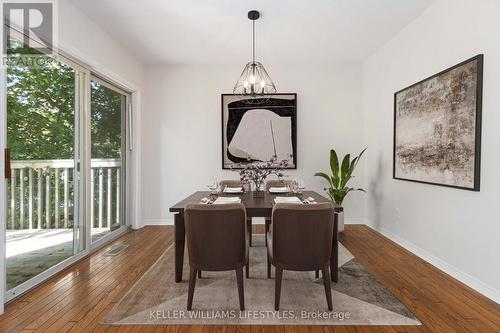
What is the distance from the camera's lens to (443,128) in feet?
9.37

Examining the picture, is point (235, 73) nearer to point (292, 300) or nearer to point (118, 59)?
point (118, 59)

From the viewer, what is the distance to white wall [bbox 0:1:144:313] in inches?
83.5

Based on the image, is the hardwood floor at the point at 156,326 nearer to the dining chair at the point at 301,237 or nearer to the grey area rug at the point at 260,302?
the grey area rug at the point at 260,302

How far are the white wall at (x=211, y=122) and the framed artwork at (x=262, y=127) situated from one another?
5.1 inches

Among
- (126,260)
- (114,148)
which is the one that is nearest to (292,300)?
(126,260)

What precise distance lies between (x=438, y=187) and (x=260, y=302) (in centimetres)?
217

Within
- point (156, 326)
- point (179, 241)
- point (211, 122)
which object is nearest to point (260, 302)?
point (156, 326)

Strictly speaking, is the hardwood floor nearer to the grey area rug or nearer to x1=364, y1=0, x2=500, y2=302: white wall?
the grey area rug

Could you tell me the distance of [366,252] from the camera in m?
3.39

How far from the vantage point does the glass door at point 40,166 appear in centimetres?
238

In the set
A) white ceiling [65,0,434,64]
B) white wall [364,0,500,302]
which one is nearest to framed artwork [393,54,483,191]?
white wall [364,0,500,302]

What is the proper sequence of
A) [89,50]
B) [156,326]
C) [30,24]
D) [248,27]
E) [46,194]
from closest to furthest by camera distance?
[156,326] < [30,24] < [46,194] < [89,50] < [248,27]

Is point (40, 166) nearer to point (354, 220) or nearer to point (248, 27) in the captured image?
point (248, 27)

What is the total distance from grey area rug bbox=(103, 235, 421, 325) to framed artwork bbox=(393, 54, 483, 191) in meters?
1.28
